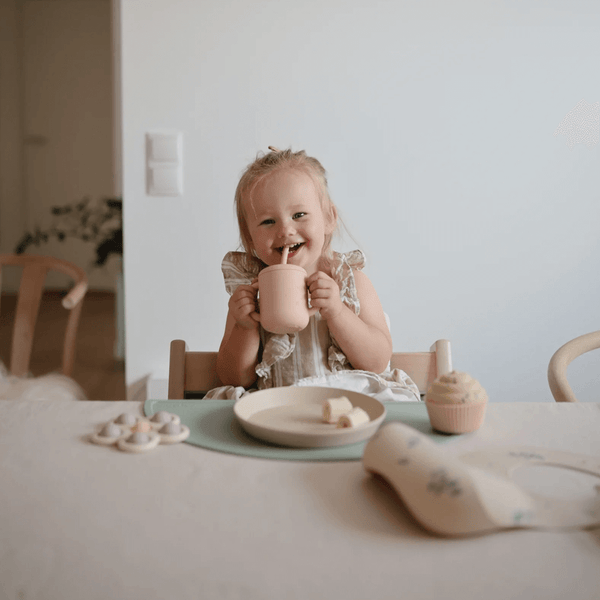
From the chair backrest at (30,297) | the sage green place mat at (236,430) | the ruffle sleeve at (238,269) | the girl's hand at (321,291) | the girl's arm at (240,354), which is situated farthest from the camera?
the chair backrest at (30,297)

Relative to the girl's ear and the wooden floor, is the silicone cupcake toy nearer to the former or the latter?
the girl's ear

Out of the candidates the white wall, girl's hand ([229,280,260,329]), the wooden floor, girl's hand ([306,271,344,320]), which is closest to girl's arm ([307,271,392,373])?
girl's hand ([306,271,344,320])

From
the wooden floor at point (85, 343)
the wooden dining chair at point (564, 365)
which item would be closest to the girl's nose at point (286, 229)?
the wooden dining chair at point (564, 365)

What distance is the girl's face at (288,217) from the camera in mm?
1085

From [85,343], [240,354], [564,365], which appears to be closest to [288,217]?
[240,354]

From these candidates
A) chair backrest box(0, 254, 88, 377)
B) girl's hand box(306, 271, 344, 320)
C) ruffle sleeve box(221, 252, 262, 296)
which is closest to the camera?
girl's hand box(306, 271, 344, 320)

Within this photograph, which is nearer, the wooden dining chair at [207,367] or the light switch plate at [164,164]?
the wooden dining chair at [207,367]

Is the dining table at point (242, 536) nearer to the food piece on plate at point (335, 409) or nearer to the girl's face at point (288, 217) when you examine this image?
the food piece on plate at point (335, 409)

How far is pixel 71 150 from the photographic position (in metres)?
5.59

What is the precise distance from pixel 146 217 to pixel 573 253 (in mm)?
1420

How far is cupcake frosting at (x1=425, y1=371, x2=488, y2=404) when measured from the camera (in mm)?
681

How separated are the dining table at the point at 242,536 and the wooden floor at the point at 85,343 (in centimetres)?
233

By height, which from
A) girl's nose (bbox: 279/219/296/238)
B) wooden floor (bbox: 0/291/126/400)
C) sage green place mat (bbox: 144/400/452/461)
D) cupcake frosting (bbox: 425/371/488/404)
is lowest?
wooden floor (bbox: 0/291/126/400)

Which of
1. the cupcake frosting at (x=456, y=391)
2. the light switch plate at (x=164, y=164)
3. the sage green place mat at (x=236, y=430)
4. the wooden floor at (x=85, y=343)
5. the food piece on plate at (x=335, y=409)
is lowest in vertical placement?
the wooden floor at (x=85, y=343)
